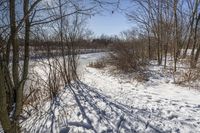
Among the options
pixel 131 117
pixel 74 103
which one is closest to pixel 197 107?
pixel 131 117

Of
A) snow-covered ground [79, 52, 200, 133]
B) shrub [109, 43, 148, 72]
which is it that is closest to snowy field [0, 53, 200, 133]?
snow-covered ground [79, 52, 200, 133]

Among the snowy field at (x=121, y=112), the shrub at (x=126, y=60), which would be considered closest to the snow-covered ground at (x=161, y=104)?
the snowy field at (x=121, y=112)

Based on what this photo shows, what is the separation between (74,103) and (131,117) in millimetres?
1968

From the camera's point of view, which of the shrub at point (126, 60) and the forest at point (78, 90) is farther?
the shrub at point (126, 60)

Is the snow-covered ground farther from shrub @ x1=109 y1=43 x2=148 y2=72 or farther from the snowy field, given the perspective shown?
shrub @ x1=109 y1=43 x2=148 y2=72

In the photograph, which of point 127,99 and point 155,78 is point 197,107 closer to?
point 127,99

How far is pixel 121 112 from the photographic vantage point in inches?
206

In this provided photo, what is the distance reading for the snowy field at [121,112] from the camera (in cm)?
441

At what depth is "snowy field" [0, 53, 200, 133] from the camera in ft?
14.5

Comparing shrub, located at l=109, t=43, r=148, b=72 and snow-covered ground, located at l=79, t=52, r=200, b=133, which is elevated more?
shrub, located at l=109, t=43, r=148, b=72

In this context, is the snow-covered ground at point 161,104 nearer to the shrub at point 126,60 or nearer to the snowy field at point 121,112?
the snowy field at point 121,112

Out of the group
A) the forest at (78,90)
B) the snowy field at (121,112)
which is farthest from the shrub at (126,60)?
the snowy field at (121,112)

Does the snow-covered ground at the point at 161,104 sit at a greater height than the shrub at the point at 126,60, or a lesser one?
lesser

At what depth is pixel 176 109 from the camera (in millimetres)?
5324
